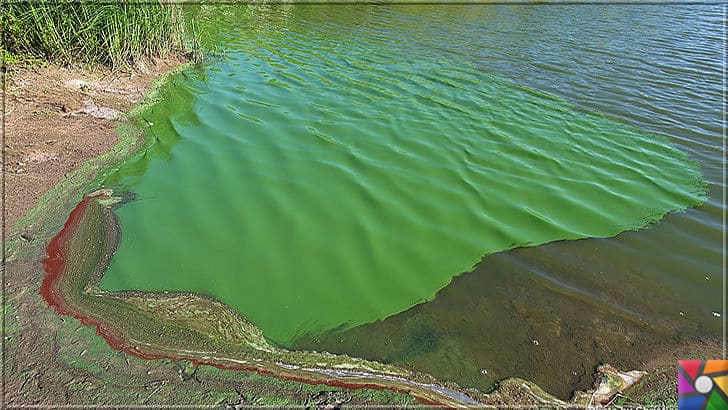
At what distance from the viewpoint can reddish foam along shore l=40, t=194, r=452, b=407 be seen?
101 inches

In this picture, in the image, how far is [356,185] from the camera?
4500 millimetres

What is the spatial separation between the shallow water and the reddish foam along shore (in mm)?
299

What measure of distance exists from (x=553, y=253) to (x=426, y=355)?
1.56 m

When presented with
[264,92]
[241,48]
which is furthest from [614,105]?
[241,48]

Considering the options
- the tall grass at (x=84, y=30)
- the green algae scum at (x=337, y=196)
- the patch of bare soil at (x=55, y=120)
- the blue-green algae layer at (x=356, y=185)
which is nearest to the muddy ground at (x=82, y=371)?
the patch of bare soil at (x=55, y=120)

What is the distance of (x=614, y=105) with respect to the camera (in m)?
6.64

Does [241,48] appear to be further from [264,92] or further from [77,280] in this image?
[77,280]

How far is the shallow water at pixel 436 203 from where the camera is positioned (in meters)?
3.11

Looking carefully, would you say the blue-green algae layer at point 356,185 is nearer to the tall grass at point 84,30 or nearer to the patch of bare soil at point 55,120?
the patch of bare soil at point 55,120

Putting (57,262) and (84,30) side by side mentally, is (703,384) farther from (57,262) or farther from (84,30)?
(84,30)

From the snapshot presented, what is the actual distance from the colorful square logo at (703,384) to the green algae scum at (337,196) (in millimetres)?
1622

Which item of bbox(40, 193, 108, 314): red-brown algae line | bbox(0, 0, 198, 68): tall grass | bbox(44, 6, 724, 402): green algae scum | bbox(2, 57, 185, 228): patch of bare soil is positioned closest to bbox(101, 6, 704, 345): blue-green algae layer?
bbox(44, 6, 724, 402): green algae scum

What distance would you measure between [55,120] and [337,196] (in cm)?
329

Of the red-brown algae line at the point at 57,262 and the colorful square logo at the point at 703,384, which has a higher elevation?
the colorful square logo at the point at 703,384
